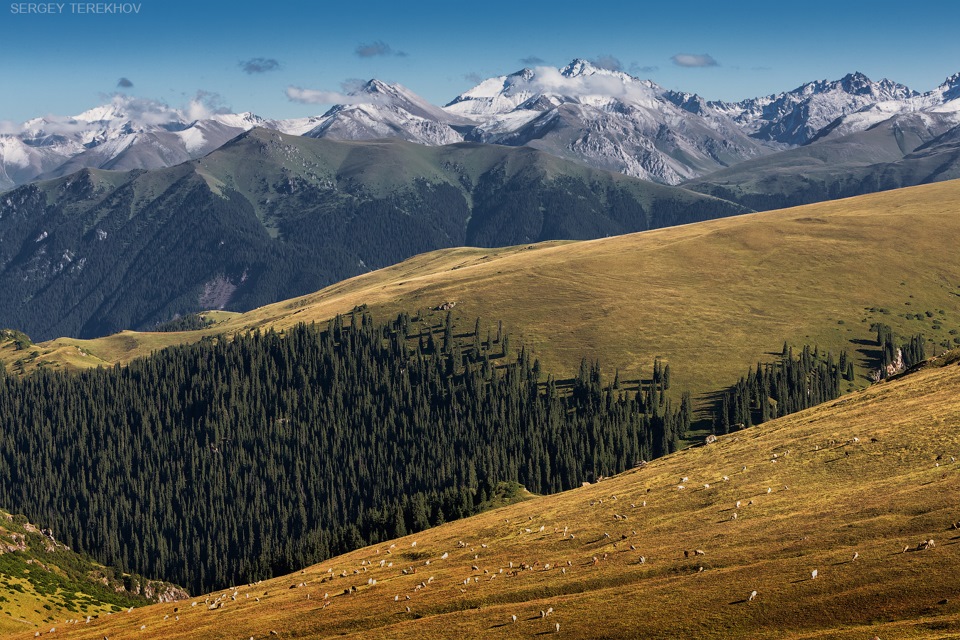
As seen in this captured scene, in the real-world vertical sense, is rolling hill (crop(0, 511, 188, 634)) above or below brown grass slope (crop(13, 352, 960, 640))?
below

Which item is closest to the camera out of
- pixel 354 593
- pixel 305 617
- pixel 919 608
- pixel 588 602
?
pixel 919 608

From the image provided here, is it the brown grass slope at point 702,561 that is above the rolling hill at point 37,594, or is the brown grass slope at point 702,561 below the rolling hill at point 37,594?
above

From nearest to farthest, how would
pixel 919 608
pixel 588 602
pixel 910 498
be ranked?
pixel 919 608 < pixel 588 602 < pixel 910 498

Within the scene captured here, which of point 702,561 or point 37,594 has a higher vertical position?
point 702,561

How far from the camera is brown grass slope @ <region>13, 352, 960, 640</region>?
7481cm

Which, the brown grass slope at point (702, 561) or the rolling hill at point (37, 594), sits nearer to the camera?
the brown grass slope at point (702, 561)

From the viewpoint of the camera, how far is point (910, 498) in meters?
95.3

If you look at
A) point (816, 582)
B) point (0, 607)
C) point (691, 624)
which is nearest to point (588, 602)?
point (691, 624)

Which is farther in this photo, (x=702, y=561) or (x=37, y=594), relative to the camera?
(x=37, y=594)

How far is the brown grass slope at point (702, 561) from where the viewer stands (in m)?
74.8

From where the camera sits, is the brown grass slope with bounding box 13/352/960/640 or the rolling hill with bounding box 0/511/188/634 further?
the rolling hill with bounding box 0/511/188/634

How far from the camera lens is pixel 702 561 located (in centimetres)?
9150

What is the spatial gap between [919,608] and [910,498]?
93.3 ft

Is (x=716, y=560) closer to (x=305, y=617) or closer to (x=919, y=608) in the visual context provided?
(x=919, y=608)
